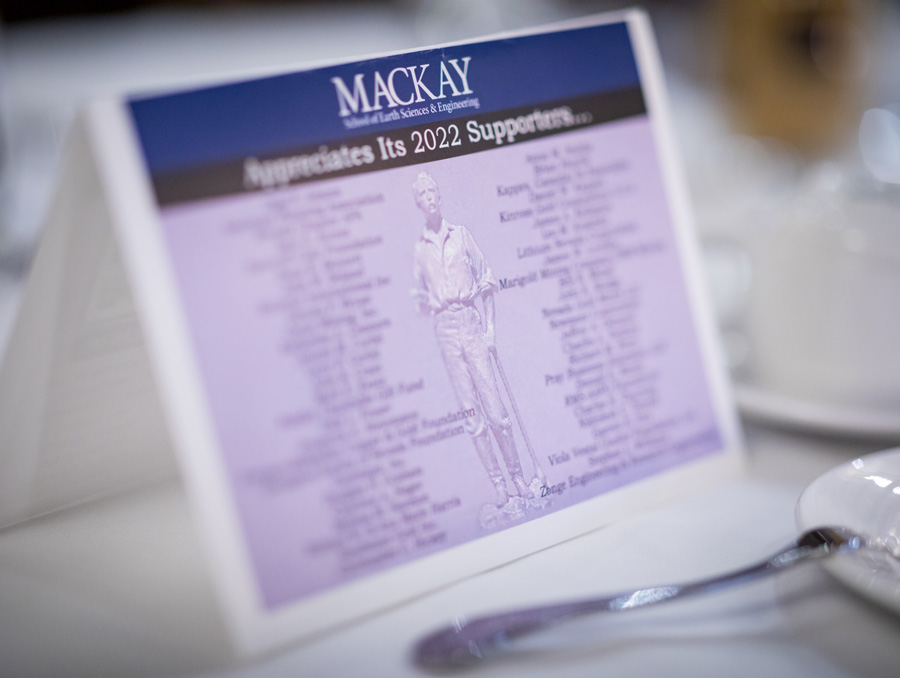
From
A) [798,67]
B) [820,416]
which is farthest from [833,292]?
[798,67]

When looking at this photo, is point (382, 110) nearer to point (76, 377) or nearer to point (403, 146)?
point (403, 146)

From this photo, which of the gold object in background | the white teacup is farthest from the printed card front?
the gold object in background

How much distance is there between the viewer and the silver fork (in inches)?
12.7

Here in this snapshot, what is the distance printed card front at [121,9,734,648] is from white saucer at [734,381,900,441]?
0.07 meters

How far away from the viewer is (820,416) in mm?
514

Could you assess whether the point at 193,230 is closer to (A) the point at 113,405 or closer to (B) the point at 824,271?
(A) the point at 113,405

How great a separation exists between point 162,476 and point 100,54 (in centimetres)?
151

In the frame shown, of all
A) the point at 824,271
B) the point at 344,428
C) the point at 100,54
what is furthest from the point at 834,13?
the point at 344,428

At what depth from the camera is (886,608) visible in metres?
0.34

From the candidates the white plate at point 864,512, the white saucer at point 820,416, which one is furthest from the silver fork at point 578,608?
the white saucer at point 820,416

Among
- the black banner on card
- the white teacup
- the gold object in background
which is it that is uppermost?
the gold object in background

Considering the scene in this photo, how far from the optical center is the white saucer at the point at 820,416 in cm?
50

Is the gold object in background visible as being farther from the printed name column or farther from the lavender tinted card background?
the printed name column

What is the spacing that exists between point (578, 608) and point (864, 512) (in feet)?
0.51
